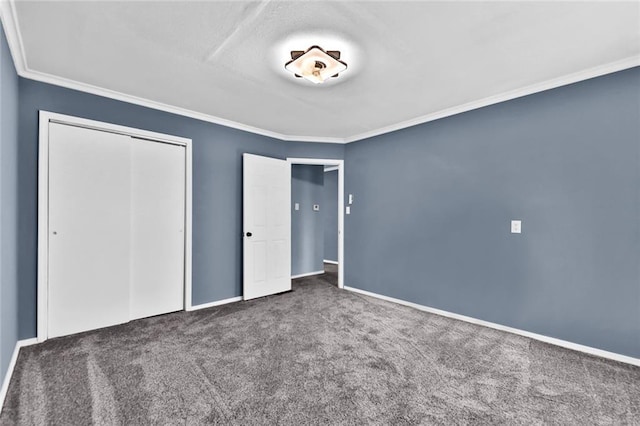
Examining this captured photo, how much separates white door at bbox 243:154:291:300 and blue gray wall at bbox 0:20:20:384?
223 cm

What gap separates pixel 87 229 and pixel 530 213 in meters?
4.42

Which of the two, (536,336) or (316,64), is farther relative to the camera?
(536,336)

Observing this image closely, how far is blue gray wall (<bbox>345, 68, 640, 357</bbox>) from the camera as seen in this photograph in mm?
2504

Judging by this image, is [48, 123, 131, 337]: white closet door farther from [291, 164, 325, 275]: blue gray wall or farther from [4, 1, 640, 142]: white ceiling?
[291, 164, 325, 275]: blue gray wall

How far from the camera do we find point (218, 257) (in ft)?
13.1

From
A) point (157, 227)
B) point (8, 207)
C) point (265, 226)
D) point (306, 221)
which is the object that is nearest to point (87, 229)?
point (157, 227)

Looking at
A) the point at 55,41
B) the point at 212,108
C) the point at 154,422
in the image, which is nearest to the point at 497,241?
the point at 154,422

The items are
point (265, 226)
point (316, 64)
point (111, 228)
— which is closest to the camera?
point (316, 64)

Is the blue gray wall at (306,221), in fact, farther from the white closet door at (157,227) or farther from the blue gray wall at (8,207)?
the blue gray wall at (8,207)

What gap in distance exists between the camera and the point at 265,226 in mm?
4387

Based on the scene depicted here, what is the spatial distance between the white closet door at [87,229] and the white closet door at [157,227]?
0.36 ft

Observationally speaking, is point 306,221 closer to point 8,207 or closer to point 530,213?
point 530,213

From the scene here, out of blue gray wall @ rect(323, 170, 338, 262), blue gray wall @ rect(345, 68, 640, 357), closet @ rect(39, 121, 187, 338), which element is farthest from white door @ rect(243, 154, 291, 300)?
blue gray wall @ rect(323, 170, 338, 262)

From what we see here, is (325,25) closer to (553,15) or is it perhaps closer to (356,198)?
(553,15)
